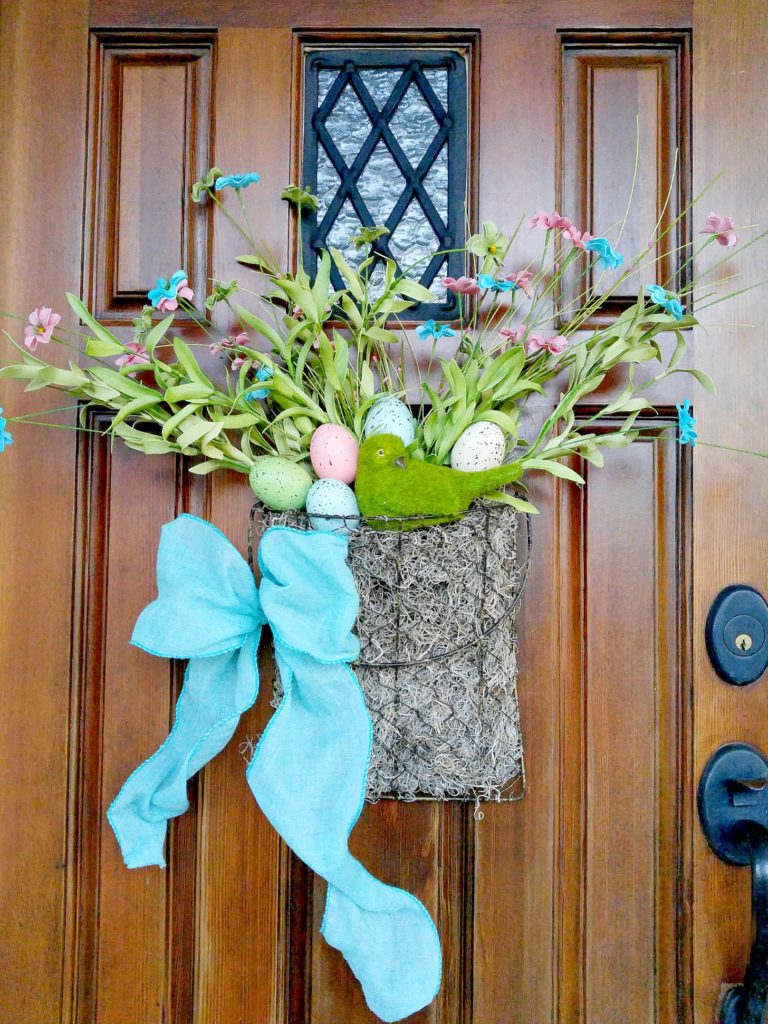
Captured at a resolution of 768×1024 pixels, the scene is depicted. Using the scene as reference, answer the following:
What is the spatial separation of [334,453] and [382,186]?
1.01 ft

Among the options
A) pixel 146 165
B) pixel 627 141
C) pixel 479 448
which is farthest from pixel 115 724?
pixel 627 141

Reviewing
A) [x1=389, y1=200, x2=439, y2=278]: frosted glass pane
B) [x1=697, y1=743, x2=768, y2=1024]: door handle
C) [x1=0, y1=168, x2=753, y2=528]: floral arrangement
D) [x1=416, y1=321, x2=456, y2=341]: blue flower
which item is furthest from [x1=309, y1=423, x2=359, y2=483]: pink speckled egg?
[x1=697, y1=743, x2=768, y2=1024]: door handle

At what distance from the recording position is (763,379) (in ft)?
2.33

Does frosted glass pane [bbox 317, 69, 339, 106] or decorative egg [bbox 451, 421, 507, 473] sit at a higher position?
frosted glass pane [bbox 317, 69, 339, 106]

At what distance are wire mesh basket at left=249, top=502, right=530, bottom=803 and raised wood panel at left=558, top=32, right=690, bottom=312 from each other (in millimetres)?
311

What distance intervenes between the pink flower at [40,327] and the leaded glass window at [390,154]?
0.81 ft

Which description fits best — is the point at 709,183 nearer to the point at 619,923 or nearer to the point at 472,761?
the point at 472,761

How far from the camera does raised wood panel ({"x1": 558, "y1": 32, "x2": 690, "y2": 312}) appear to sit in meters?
0.72

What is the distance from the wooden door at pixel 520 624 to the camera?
2.29 feet

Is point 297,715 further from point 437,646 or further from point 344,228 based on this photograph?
point 344,228

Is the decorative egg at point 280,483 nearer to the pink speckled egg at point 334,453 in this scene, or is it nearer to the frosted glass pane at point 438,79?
the pink speckled egg at point 334,453

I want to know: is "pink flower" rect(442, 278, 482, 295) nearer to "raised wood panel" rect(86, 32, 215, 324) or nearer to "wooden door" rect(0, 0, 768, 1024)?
"wooden door" rect(0, 0, 768, 1024)

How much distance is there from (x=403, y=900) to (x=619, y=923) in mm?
243

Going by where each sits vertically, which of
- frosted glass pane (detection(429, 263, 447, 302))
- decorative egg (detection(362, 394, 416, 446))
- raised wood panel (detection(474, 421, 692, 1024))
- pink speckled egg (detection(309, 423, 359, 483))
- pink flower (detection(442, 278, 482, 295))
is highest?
frosted glass pane (detection(429, 263, 447, 302))
